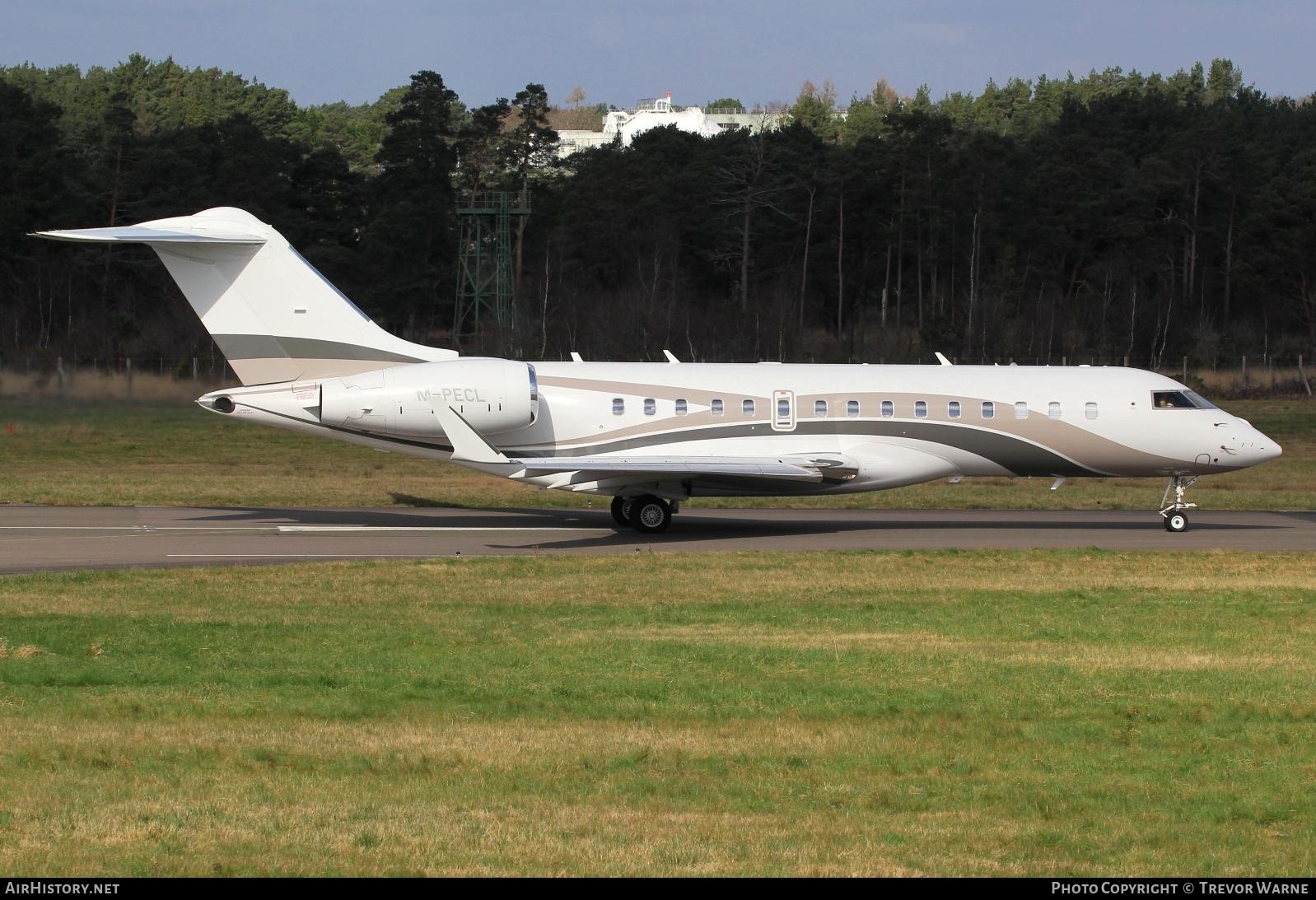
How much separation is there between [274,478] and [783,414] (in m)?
12.8

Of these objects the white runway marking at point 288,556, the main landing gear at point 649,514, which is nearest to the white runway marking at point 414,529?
the main landing gear at point 649,514

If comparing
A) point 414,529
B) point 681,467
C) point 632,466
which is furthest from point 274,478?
point 681,467

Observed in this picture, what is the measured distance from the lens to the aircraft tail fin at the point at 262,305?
23.0m

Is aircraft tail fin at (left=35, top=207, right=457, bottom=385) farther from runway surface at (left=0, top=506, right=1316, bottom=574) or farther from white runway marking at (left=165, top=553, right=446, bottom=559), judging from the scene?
white runway marking at (left=165, top=553, right=446, bottom=559)

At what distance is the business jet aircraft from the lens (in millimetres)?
22656

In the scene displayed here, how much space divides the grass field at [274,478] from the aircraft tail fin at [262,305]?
4.59m

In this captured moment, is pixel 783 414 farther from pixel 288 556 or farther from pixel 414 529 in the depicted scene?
pixel 288 556

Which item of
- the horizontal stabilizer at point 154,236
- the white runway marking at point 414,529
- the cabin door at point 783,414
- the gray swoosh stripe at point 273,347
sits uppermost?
the horizontal stabilizer at point 154,236

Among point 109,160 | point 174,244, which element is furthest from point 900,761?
point 109,160

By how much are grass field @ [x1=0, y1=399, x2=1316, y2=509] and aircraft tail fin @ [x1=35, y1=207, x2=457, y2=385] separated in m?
4.59

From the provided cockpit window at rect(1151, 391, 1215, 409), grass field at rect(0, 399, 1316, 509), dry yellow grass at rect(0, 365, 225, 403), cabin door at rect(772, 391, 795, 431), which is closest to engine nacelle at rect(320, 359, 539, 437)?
cabin door at rect(772, 391, 795, 431)

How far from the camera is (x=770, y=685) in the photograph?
38.1 feet

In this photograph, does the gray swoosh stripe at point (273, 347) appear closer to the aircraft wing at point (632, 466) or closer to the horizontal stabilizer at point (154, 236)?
the horizontal stabilizer at point (154, 236)

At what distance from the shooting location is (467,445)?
70.5 feet
